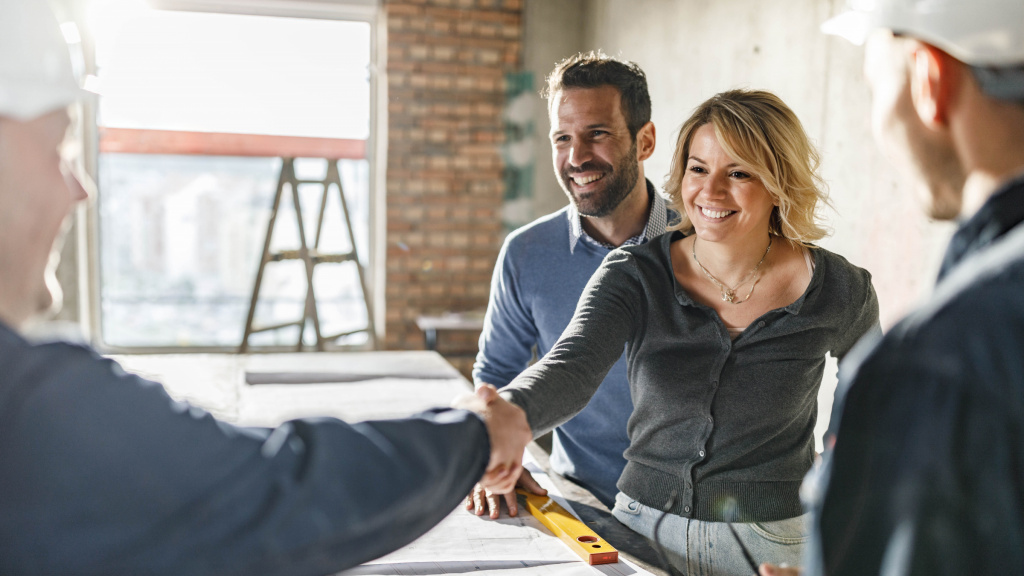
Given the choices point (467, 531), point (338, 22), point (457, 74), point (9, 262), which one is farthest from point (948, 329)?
point (338, 22)

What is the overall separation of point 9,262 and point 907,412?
79cm

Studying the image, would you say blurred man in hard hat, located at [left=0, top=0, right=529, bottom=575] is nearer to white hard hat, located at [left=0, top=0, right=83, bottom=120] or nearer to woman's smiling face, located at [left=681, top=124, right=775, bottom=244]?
white hard hat, located at [left=0, top=0, right=83, bottom=120]

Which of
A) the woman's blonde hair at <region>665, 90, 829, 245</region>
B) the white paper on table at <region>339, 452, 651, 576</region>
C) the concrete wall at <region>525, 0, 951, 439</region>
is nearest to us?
the white paper on table at <region>339, 452, 651, 576</region>

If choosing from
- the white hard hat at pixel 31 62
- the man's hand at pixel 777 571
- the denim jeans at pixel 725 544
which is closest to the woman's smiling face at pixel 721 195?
the denim jeans at pixel 725 544

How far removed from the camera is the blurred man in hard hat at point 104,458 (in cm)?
67

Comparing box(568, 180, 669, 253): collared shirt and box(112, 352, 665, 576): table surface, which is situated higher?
box(568, 180, 669, 253): collared shirt

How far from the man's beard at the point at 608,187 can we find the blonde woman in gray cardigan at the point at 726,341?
42 cm

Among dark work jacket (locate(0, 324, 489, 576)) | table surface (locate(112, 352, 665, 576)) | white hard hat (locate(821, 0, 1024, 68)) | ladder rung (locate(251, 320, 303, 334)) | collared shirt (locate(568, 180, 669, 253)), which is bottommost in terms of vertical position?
ladder rung (locate(251, 320, 303, 334))

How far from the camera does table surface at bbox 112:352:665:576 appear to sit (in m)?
1.37

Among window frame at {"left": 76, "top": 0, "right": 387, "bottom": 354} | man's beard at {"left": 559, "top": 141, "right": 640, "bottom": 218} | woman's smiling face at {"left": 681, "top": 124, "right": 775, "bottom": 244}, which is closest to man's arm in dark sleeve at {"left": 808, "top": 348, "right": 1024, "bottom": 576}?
woman's smiling face at {"left": 681, "top": 124, "right": 775, "bottom": 244}

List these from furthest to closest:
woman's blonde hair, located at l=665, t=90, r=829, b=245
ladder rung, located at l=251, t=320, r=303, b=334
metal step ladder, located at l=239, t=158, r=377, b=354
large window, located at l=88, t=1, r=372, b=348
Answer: large window, located at l=88, t=1, r=372, b=348
ladder rung, located at l=251, t=320, r=303, b=334
metal step ladder, located at l=239, t=158, r=377, b=354
woman's blonde hair, located at l=665, t=90, r=829, b=245

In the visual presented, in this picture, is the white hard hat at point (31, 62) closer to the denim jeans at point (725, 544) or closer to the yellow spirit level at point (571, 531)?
the yellow spirit level at point (571, 531)

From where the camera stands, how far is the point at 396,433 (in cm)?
93

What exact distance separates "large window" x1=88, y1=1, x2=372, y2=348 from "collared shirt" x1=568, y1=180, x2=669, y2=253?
345 centimetres
